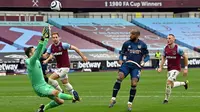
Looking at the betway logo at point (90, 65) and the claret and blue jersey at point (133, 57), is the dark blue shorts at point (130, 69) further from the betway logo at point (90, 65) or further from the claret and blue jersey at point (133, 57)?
the betway logo at point (90, 65)

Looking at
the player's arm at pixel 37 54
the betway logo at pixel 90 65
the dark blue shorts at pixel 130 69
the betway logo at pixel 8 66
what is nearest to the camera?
the player's arm at pixel 37 54

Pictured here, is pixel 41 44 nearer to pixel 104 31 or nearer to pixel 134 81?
pixel 134 81

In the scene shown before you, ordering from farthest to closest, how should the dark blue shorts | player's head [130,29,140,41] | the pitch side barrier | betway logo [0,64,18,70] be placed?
the pitch side barrier < betway logo [0,64,18,70] < the dark blue shorts < player's head [130,29,140,41]

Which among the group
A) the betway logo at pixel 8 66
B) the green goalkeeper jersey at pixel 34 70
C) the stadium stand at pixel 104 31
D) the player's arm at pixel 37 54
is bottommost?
the betway logo at pixel 8 66

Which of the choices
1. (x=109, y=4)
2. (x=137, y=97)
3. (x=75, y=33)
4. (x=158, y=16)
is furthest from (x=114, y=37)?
(x=137, y=97)

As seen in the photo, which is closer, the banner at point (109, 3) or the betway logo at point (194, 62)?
the betway logo at point (194, 62)

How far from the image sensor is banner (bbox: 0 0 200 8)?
72438mm

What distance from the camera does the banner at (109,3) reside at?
72.4m

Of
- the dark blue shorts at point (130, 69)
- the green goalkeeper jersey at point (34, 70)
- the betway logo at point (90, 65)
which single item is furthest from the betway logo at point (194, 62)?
the green goalkeeper jersey at point (34, 70)

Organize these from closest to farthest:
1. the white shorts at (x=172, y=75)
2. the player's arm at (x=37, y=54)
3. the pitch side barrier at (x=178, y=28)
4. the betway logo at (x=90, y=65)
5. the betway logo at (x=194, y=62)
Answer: the player's arm at (x=37, y=54) → the white shorts at (x=172, y=75) → the betway logo at (x=90, y=65) → the betway logo at (x=194, y=62) → the pitch side barrier at (x=178, y=28)

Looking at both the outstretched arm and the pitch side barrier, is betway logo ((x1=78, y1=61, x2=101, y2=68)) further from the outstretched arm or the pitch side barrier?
the outstretched arm

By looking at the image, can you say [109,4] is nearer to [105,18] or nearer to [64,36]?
[105,18]

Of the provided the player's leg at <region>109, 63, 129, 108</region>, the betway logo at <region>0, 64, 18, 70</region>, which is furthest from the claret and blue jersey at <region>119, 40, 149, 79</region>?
the betway logo at <region>0, 64, 18, 70</region>

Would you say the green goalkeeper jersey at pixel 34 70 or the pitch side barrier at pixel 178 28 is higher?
the green goalkeeper jersey at pixel 34 70
